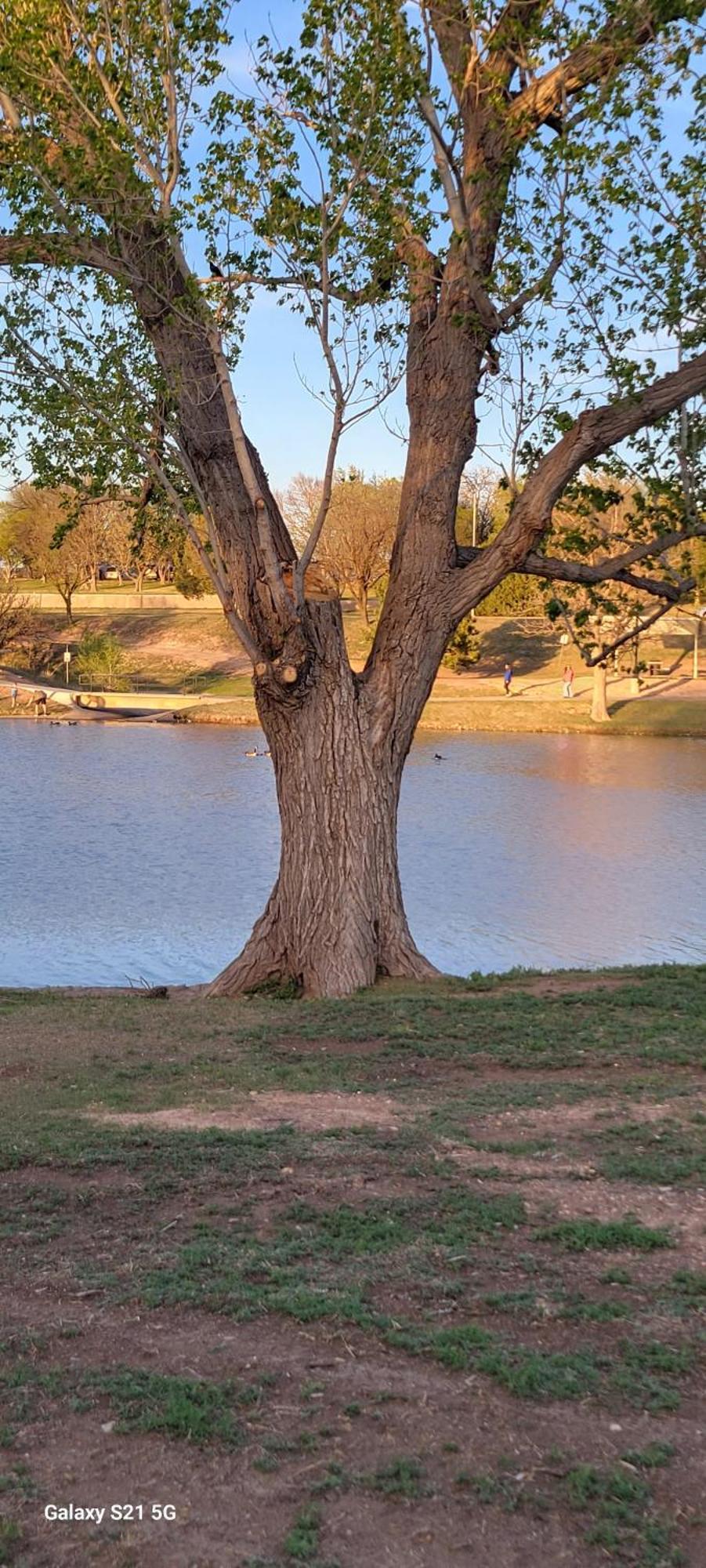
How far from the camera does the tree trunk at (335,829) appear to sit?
1198cm

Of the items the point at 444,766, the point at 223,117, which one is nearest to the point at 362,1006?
the point at 223,117

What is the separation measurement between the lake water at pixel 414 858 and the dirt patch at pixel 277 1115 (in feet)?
26.7

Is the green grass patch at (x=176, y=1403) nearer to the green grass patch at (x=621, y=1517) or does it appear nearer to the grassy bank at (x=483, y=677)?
the green grass patch at (x=621, y=1517)

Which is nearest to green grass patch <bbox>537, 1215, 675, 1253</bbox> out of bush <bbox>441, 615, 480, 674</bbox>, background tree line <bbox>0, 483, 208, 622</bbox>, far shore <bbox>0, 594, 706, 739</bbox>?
far shore <bbox>0, 594, 706, 739</bbox>

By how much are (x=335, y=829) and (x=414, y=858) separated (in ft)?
39.2

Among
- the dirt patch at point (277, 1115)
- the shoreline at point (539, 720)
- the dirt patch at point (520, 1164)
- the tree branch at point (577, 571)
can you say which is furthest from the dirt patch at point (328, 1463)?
the shoreline at point (539, 720)

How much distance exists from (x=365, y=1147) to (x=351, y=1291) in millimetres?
1786

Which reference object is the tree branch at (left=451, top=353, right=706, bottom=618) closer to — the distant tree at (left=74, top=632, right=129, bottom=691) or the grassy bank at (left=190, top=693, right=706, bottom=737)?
the grassy bank at (left=190, top=693, right=706, bottom=737)

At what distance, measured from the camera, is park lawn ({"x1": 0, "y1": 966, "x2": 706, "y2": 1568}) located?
11.0ft

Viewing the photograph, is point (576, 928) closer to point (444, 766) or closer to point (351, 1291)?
point (351, 1291)

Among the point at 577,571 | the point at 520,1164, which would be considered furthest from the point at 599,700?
the point at 520,1164

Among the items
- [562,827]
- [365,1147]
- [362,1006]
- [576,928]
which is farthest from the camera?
[562,827]

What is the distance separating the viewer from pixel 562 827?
27.3 m

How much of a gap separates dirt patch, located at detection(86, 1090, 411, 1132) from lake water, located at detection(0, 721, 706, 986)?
8.14m
